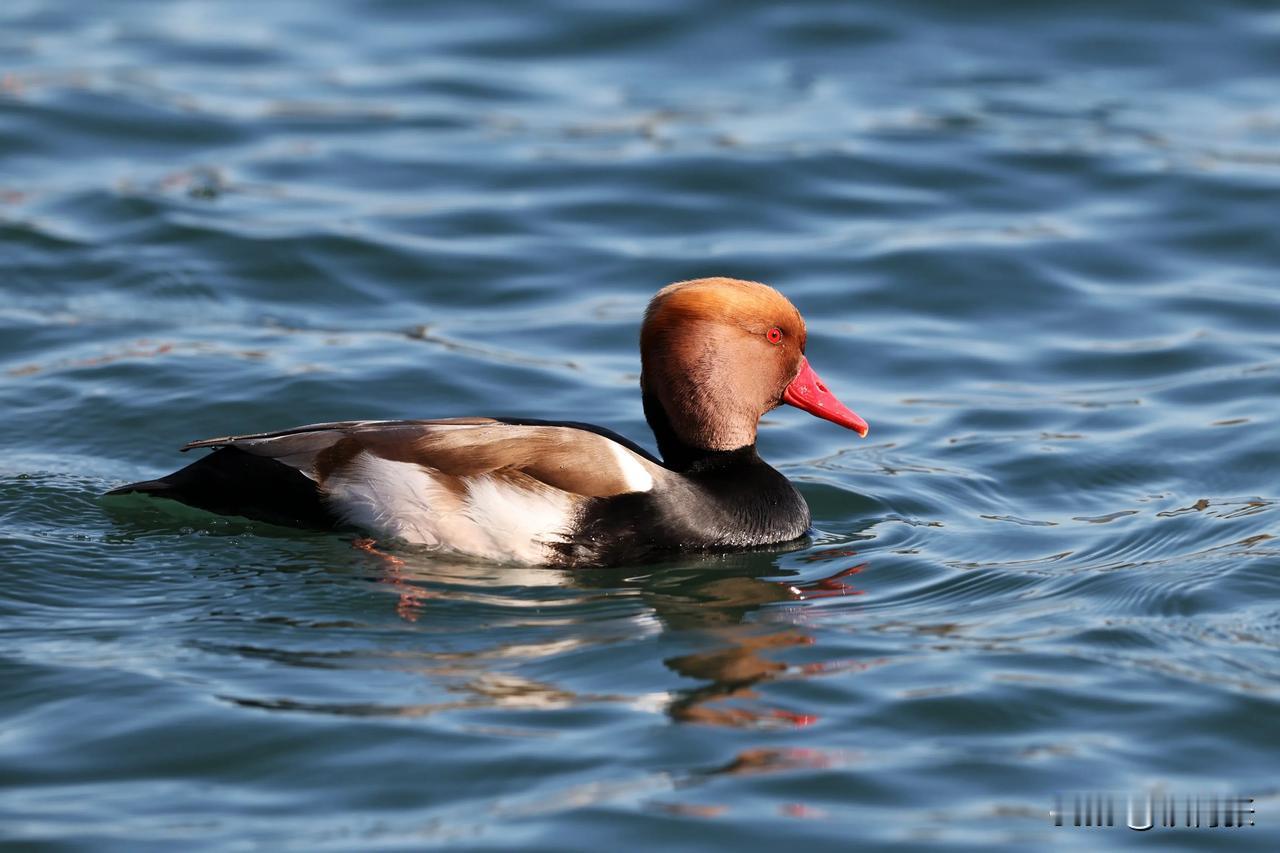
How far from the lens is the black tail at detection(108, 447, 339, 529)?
23.3 feet

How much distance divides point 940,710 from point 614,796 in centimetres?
122

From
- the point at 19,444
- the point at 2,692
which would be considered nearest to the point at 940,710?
the point at 2,692

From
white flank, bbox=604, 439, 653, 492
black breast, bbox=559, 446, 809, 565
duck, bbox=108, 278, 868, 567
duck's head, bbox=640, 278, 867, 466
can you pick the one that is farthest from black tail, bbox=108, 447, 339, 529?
duck's head, bbox=640, 278, 867, 466

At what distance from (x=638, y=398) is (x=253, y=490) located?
2.99m

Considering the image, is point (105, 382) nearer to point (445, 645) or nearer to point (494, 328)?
point (494, 328)

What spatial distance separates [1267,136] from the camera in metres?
13.8

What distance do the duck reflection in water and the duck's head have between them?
0.58 metres

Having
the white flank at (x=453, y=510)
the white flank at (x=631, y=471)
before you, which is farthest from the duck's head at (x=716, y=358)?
the white flank at (x=453, y=510)

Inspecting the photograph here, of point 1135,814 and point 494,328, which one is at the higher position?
point 494,328

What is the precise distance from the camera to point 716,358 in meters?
7.36

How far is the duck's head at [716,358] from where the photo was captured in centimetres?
730

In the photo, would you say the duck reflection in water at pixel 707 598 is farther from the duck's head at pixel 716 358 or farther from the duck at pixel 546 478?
the duck's head at pixel 716 358

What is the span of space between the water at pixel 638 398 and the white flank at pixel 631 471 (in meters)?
0.37

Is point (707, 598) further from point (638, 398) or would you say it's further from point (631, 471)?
point (638, 398)
